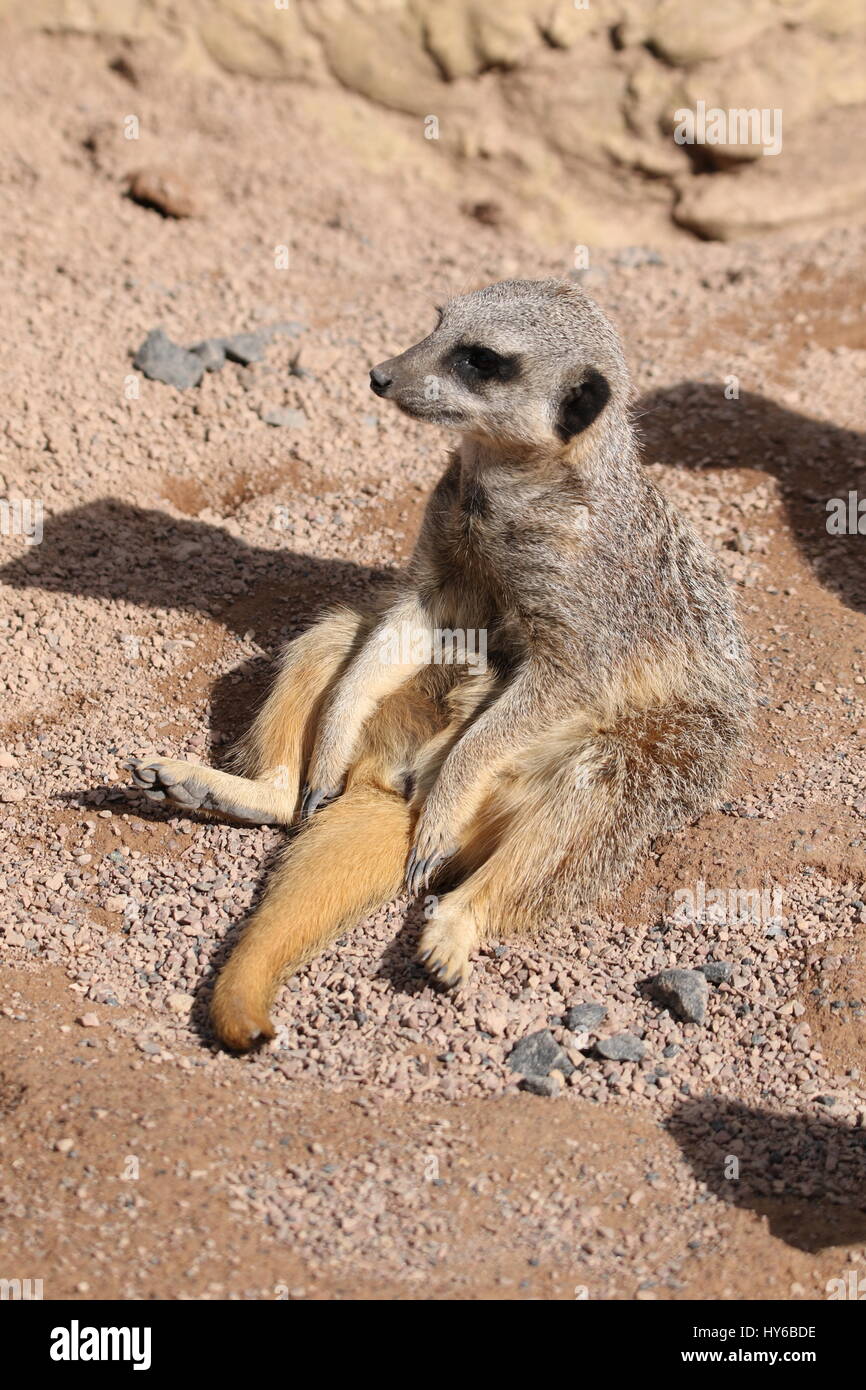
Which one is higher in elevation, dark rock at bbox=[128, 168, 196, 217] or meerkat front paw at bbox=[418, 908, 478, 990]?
dark rock at bbox=[128, 168, 196, 217]

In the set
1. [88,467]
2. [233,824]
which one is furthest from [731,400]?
[233,824]

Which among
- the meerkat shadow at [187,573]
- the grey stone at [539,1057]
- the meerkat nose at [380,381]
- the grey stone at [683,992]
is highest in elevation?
the meerkat nose at [380,381]

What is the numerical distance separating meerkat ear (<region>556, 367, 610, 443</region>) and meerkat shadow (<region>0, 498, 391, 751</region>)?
4.07ft

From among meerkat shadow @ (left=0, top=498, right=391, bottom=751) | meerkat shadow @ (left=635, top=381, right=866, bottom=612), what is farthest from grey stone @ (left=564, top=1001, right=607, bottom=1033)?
meerkat shadow @ (left=635, top=381, right=866, bottom=612)

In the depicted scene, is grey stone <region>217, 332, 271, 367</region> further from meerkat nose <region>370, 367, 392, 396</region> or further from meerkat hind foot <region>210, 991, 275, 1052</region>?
meerkat hind foot <region>210, 991, 275, 1052</region>

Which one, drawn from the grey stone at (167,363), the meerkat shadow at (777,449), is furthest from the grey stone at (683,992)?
the grey stone at (167,363)

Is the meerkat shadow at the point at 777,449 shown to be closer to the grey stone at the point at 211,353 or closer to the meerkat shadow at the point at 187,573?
the meerkat shadow at the point at 187,573

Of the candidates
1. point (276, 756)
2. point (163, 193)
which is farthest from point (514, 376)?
point (163, 193)

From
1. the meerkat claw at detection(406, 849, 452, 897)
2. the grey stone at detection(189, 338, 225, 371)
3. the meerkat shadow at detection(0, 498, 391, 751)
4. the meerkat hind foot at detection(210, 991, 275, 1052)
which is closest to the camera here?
the meerkat hind foot at detection(210, 991, 275, 1052)

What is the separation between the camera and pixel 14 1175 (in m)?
2.66

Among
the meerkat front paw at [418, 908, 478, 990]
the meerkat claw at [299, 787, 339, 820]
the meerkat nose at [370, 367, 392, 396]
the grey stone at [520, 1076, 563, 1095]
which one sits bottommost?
the grey stone at [520, 1076, 563, 1095]

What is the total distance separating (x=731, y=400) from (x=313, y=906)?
3327mm

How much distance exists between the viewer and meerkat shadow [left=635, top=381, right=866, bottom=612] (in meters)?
5.02

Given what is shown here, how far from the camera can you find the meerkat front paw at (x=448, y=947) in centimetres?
325
